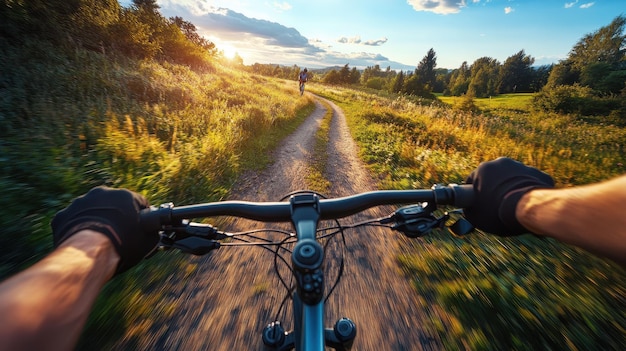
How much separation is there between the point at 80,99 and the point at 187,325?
7.69 m

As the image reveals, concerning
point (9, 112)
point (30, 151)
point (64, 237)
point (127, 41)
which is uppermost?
point (127, 41)

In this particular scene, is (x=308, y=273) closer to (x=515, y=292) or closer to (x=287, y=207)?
(x=287, y=207)

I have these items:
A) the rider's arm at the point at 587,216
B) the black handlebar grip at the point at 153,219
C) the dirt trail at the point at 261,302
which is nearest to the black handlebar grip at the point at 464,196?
the rider's arm at the point at 587,216

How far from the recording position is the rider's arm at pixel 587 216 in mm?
778

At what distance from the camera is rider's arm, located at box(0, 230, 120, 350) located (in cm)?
62

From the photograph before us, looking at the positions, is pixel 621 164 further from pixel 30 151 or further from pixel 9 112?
pixel 9 112

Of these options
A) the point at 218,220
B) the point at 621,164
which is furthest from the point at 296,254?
the point at 621,164

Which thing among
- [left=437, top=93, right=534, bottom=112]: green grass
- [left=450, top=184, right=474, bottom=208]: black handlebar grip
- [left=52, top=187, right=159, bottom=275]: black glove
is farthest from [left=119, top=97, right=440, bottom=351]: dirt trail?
[left=437, top=93, right=534, bottom=112]: green grass

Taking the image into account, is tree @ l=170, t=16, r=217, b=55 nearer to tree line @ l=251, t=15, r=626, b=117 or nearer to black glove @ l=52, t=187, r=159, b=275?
black glove @ l=52, t=187, r=159, b=275

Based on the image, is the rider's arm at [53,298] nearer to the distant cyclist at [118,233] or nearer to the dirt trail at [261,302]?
the distant cyclist at [118,233]

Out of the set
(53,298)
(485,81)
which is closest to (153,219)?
(53,298)

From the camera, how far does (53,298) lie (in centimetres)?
73

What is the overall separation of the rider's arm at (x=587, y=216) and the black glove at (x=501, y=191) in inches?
4.5

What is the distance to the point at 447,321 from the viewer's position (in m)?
2.73
